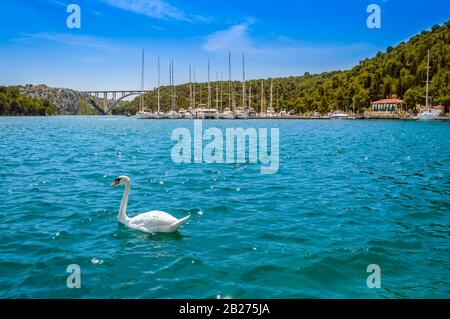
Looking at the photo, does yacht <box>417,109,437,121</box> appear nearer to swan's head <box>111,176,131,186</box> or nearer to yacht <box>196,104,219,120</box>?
yacht <box>196,104,219,120</box>

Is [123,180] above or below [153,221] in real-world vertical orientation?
above

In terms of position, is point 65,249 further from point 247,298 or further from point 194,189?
point 194,189

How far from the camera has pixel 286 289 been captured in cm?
843

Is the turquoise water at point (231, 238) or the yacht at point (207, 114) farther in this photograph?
the yacht at point (207, 114)

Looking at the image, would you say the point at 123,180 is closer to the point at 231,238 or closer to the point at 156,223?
the point at 156,223

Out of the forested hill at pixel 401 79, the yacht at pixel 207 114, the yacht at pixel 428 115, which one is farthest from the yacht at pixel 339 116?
the yacht at pixel 207 114

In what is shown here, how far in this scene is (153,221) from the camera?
38.9 feet

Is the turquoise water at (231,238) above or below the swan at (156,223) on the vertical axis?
below

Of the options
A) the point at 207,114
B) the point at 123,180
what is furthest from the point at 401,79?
the point at 123,180

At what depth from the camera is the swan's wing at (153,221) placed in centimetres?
1174

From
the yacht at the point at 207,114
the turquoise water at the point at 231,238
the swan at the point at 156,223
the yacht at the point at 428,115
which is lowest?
the turquoise water at the point at 231,238

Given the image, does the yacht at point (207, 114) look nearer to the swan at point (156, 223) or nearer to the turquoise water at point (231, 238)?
the turquoise water at point (231, 238)

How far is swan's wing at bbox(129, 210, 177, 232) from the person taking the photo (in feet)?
38.5

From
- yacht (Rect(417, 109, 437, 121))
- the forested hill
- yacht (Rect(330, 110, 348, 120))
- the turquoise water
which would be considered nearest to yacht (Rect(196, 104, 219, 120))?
the forested hill
